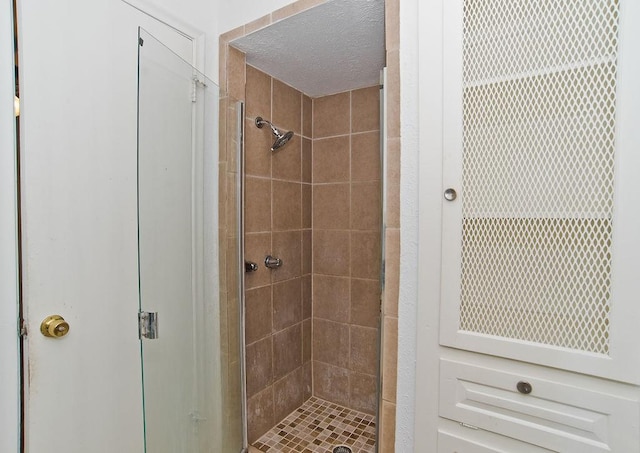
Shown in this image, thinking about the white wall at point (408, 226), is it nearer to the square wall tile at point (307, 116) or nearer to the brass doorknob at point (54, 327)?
the brass doorknob at point (54, 327)

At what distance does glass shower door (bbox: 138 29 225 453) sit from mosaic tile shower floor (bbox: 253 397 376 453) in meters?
0.39

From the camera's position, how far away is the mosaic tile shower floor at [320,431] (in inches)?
59.6

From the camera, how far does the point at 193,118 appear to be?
1.12m

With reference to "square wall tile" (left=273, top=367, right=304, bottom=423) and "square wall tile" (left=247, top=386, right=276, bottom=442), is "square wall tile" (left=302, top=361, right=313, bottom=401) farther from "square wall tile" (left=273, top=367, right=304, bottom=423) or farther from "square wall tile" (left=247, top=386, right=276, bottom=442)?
"square wall tile" (left=247, top=386, right=276, bottom=442)

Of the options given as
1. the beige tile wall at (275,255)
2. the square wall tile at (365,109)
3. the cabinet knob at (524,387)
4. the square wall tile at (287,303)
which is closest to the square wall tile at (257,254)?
the beige tile wall at (275,255)

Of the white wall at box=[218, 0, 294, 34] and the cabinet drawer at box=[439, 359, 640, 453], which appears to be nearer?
the cabinet drawer at box=[439, 359, 640, 453]

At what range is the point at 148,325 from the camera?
910 millimetres

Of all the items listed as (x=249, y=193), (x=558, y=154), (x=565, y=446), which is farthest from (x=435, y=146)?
(x=249, y=193)

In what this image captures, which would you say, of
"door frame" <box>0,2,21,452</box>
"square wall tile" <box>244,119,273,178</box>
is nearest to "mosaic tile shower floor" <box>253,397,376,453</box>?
"door frame" <box>0,2,21,452</box>

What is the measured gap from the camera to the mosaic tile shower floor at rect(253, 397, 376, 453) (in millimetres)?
1514

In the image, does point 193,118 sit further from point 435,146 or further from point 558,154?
point 558,154

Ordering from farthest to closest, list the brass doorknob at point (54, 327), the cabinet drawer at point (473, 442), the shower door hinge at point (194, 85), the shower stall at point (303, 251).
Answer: the shower stall at point (303, 251), the shower door hinge at point (194, 85), the brass doorknob at point (54, 327), the cabinet drawer at point (473, 442)

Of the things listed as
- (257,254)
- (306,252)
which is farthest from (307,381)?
(257,254)

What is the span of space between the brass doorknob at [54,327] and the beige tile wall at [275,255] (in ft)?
2.42
